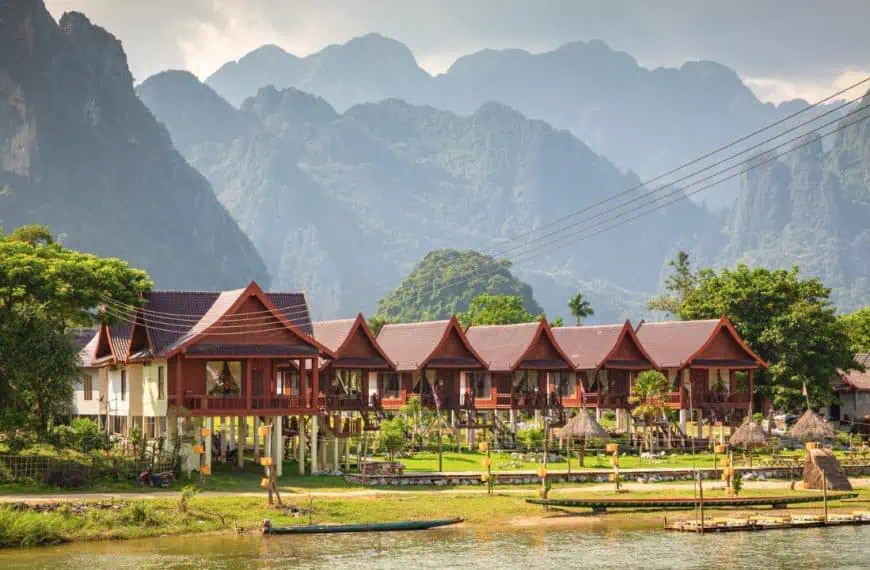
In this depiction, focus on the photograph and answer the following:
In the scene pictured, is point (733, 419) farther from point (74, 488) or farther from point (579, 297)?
point (74, 488)

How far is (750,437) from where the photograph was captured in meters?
64.6

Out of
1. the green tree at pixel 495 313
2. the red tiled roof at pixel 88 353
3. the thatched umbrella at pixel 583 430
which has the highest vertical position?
the green tree at pixel 495 313

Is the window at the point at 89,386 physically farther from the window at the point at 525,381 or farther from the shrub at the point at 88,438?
the window at the point at 525,381

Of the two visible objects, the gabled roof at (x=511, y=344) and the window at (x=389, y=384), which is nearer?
the gabled roof at (x=511, y=344)

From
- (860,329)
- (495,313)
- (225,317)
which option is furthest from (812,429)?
(495,313)

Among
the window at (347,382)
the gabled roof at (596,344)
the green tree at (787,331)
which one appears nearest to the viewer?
the window at (347,382)

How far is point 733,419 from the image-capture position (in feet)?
262

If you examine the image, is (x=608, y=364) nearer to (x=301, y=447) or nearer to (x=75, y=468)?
(x=301, y=447)

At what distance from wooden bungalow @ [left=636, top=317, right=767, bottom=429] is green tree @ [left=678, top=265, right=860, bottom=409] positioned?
2394 millimetres

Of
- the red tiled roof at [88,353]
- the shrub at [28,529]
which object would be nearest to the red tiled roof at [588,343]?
the red tiled roof at [88,353]

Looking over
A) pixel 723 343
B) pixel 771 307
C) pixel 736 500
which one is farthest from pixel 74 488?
pixel 771 307

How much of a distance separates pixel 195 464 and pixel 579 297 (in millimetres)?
63292

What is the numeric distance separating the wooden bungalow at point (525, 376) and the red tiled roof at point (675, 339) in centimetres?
551

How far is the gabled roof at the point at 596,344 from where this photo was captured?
3009 inches
